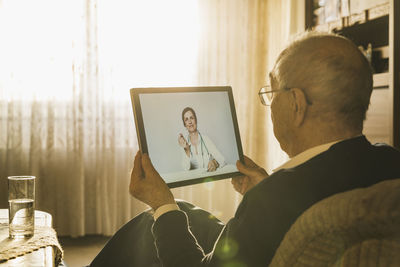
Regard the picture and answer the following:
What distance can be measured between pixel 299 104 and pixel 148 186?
0.45m

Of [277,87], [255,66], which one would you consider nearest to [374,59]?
[255,66]

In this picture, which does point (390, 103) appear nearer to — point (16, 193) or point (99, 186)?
point (16, 193)

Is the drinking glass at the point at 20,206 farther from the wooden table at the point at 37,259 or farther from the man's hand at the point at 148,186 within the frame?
the man's hand at the point at 148,186

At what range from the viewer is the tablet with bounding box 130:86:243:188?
124 cm

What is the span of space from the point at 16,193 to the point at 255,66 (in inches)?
106

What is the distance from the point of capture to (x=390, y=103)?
1969 millimetres

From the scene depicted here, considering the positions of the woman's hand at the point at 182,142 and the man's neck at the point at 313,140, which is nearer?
the man's neck at the point at 313,140

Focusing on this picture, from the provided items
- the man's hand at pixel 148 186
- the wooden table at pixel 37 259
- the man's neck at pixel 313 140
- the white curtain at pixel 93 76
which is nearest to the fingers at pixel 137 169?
the man's hand at pixel 148 186

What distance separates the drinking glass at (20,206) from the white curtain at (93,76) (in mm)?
2121

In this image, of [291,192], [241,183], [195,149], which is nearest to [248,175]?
[241,183]

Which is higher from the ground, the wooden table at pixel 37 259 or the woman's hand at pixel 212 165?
the woman's hand at pixel 212 165

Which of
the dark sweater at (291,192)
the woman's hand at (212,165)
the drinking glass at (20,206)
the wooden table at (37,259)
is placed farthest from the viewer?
the woman's hand at (212,165)

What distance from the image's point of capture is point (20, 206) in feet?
3.52

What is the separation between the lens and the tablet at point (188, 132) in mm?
1239
